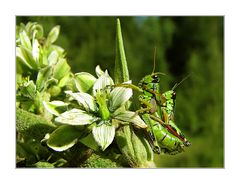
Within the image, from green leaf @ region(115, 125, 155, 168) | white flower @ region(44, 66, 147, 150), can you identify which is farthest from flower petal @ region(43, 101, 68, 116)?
green leaf @ region(115, 125, 155, 168)

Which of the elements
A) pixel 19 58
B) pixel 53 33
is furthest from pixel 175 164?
pixel 19 58

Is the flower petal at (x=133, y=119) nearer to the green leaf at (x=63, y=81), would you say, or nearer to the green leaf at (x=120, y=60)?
the green leaf at (x=120, y=60)

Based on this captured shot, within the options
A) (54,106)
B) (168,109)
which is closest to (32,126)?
(54,106)

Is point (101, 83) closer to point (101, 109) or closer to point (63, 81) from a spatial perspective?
point (101, 109)

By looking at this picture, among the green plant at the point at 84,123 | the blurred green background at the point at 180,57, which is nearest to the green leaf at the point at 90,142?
the green plant at the point at 84,123

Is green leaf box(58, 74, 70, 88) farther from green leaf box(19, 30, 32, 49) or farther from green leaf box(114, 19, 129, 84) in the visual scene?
green leaf box(114, 19, 129, 84)

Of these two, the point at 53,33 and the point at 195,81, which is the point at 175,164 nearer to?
the point at 195,81
